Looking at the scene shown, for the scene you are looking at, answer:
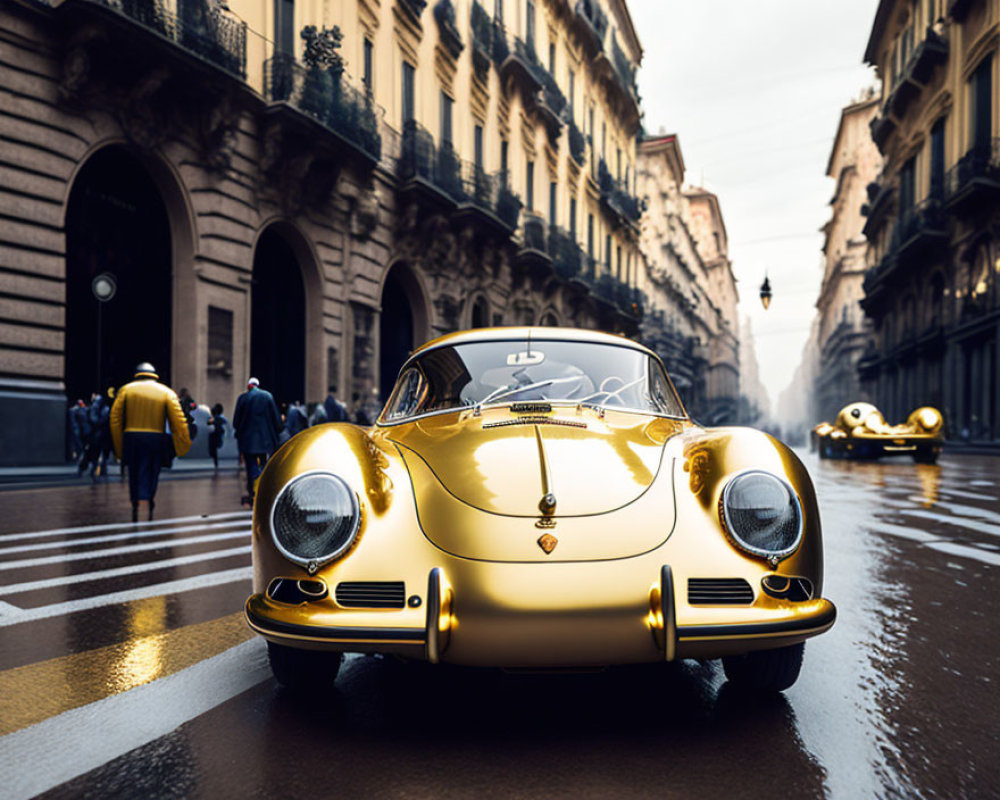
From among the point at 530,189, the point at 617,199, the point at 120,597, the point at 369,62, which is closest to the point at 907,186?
the point at 617,199

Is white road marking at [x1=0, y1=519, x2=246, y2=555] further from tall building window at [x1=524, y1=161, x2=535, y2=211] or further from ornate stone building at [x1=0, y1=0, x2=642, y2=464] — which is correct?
tall building window at [x1=524, y1=161, x2=535, y2=211]

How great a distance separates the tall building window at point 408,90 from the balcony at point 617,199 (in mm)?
18408

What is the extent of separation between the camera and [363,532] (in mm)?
2615

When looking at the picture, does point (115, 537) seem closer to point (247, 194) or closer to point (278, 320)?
point (247, 194)

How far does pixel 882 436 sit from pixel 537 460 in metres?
18.5

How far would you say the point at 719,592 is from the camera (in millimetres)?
2518

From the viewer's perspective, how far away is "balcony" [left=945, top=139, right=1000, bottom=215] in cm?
2472

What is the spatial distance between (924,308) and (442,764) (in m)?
37.3

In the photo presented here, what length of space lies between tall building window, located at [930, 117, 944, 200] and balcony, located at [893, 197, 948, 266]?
1.80 ft

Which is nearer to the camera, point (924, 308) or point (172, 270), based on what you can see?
point (172, 270)

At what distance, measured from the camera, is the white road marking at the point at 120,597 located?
13.7ft

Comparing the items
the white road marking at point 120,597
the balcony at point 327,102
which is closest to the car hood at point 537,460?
the white road marking at point 120,597

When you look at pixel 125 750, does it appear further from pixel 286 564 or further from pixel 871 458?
pixel 871 458

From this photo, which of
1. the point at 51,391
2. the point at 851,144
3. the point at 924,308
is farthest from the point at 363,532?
the point at 851,144
